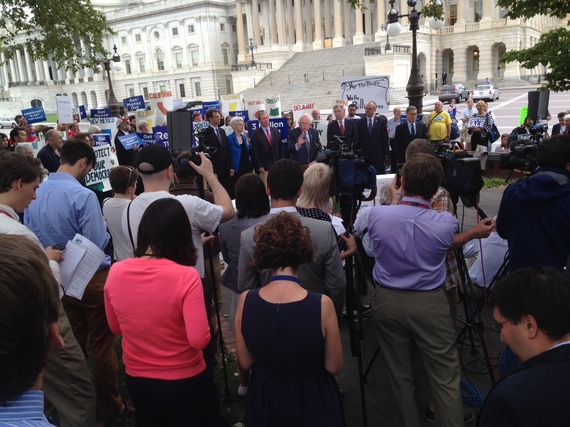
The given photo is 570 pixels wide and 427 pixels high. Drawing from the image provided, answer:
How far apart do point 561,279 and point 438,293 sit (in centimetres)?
126

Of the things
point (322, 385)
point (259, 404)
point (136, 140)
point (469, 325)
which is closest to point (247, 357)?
point (259, 404)

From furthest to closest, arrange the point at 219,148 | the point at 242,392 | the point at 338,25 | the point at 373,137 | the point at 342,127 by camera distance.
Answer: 1. the point at 338,25
2. the point at 342,127
3. the point at 373,137
4. the point at 219,148
5. the point at 242,392

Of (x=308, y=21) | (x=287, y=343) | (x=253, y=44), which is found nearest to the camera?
(x=287, y=343)

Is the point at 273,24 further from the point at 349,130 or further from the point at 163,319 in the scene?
the point at 163,319

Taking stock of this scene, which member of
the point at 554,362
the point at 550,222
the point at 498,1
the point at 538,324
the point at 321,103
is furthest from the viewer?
the point at 321,103

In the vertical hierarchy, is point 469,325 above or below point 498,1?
below

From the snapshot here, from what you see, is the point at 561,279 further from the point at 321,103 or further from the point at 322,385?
the point at 321,103

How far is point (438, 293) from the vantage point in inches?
119

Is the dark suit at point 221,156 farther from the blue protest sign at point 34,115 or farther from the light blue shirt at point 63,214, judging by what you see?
the blue protest sign at point 34,115

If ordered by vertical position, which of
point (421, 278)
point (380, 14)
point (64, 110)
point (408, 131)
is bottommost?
point (421, 278)

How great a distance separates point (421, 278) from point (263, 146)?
7725 mm

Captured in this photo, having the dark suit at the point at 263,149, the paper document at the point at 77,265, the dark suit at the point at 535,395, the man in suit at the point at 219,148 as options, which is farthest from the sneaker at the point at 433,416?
the dark suit at the point at 263,149

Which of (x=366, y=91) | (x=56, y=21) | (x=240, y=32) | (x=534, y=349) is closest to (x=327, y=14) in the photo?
(x=240, y=32)

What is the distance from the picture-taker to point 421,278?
2959mm
